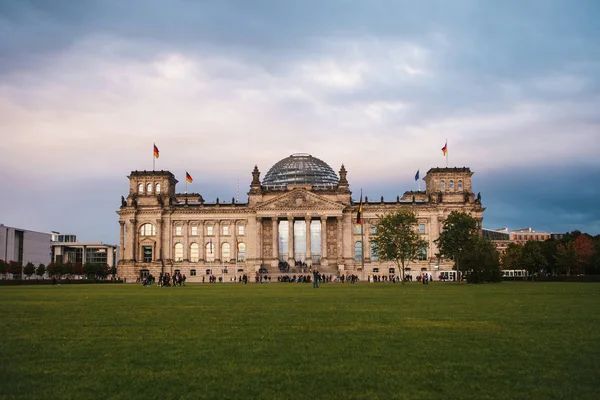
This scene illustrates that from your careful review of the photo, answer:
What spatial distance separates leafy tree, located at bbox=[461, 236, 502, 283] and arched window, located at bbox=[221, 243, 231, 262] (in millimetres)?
66859

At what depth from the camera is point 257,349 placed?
49.3 ft

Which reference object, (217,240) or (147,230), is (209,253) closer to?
(217,240)

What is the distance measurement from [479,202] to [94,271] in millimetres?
87606

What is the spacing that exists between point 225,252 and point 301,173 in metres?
29.0

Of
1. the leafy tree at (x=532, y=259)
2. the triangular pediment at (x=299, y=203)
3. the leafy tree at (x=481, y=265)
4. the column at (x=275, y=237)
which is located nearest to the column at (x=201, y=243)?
the triangular pediment at (x=299, y=203)

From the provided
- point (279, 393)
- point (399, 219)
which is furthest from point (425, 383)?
point (399, 219)

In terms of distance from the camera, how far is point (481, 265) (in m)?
84.2

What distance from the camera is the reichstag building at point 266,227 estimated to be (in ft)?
454

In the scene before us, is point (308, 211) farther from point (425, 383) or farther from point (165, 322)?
point (425, 383)

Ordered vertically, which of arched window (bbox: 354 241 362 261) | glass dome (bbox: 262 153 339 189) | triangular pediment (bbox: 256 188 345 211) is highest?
glass dome (bbox: 262 153 339 189)

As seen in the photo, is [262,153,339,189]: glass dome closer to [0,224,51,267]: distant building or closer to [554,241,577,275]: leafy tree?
[554,241,577,275]: leafy tree

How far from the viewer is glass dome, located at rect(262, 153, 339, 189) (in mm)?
156250

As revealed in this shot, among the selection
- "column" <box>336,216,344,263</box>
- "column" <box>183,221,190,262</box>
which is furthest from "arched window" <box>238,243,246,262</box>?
"column" <box>336,216,344,263</box>

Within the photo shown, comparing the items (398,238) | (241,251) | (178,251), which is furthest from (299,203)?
(398,238)
